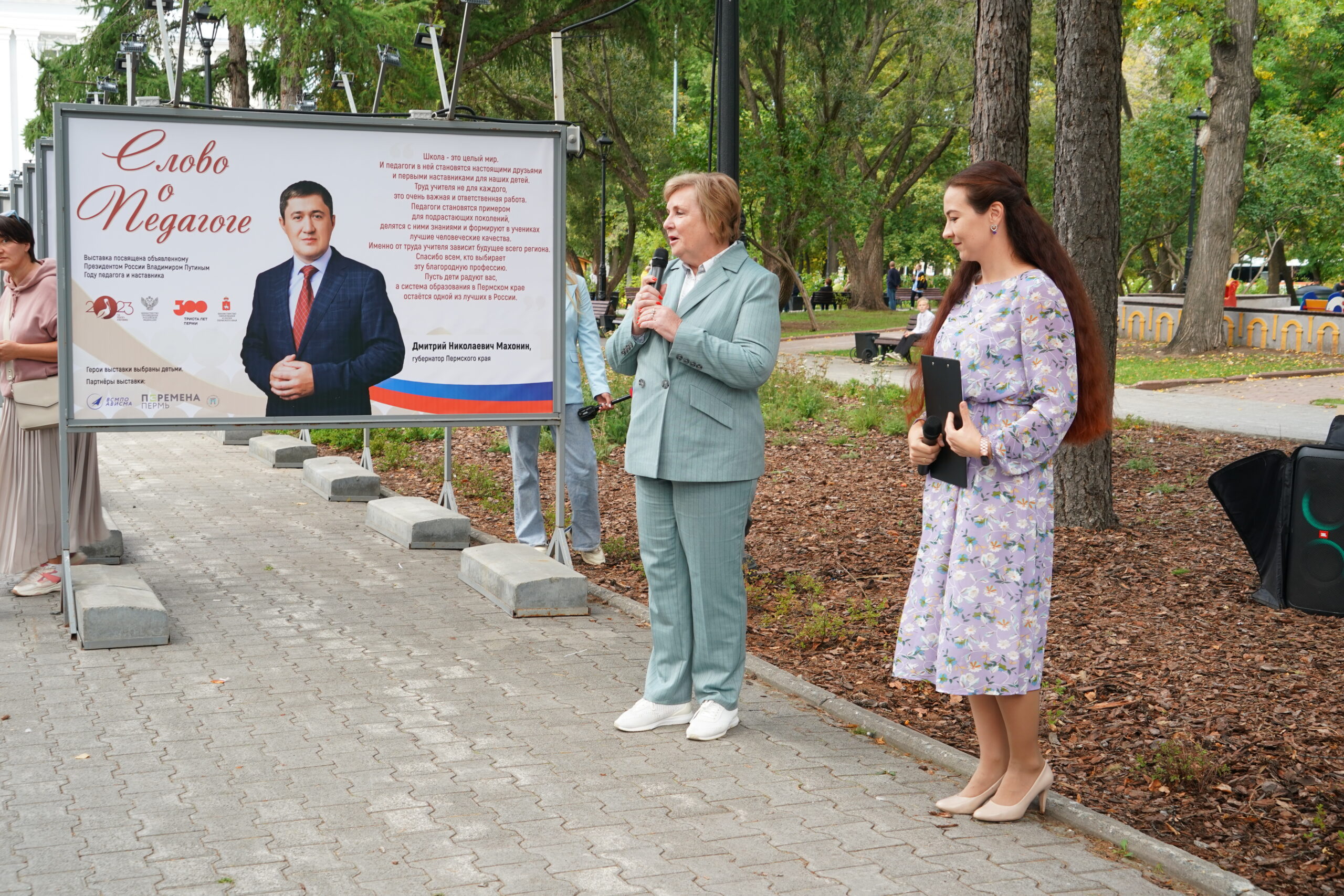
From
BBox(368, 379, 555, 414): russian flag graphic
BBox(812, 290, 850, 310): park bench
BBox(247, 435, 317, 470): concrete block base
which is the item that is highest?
BBox(812, 290, 850, 310): park bench

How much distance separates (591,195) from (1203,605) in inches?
1686

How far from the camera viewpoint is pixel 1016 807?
417 centimetres

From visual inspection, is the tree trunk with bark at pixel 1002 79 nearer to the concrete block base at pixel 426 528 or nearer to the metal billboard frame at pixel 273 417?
the metal billboard frame at pixel 273 417

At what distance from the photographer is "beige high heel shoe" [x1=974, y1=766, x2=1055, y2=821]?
417 cm

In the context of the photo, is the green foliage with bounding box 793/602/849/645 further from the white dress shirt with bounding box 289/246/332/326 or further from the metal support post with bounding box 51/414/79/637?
the metal support post with bounding box 51/414/79/637

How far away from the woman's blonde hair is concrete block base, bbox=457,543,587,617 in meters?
2.65

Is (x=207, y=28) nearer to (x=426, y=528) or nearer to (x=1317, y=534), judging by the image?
(x=426, y=528)

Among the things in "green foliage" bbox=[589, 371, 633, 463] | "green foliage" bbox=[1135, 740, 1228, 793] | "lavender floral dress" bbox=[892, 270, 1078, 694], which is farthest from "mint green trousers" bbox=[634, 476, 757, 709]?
"green foliage" bbox=[589, 371, 633, 463]

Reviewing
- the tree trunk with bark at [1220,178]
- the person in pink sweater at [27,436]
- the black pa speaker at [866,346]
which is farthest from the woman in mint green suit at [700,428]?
the tree trunk with bark at [1220,178]

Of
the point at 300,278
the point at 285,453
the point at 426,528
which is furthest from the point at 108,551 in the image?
the point at 285,453

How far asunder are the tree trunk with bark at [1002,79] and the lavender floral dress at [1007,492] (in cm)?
510

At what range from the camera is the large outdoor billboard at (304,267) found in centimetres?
659

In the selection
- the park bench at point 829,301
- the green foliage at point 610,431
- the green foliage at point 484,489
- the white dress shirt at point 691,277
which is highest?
the park bench at point 829,301

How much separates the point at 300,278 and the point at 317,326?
10.5 inches
